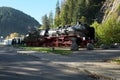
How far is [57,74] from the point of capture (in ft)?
60.5

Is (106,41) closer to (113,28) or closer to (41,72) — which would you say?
(113,28)

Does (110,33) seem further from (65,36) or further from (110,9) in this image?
(110,9)

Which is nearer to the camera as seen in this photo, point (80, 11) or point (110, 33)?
point (110, 33)

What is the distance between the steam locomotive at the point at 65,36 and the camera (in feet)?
152

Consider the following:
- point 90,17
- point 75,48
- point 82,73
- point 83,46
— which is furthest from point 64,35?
point 90,17

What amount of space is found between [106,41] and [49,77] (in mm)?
39231

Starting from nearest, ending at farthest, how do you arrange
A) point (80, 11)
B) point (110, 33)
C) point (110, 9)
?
point (110, 33) → point (110, 9) → point (80, 11)

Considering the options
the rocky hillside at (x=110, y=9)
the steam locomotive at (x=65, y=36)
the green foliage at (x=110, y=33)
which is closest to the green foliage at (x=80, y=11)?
the rocky hillside at (x=110, y=9)

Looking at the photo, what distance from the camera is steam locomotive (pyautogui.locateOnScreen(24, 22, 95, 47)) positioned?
46.4 meters

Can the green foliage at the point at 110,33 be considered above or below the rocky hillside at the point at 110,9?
below

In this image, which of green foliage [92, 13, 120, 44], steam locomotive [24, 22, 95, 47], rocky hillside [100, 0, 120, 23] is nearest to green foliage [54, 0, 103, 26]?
rocky hillside [100, 0, 120, 23]

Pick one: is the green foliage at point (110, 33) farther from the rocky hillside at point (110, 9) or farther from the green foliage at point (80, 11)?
the green foliage at point (80, 11)

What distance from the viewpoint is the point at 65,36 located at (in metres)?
49.2

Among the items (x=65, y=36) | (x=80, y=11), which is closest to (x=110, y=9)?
(x=80, y=11)
